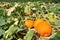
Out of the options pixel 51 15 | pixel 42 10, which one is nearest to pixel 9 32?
pixel 51 15

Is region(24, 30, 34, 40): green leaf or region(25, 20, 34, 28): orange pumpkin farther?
region(25, 20, 34, 28): orange pumpkin

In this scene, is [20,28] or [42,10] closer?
[20,28]

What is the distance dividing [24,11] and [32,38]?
18.4 inches

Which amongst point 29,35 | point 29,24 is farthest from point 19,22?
point 29,35

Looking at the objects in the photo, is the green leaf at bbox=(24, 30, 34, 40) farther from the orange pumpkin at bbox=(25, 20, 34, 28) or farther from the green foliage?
the orange pumpkin at bbox=(25, 20, 34, 28)

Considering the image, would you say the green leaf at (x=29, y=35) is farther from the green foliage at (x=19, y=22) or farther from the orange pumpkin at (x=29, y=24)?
the orange pumpkin at (x=29, y=24)

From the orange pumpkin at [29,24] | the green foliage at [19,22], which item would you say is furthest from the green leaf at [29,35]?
the orange pumpkin at [29,24]

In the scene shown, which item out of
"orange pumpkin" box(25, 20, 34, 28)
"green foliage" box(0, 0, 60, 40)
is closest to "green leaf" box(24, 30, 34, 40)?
"green foliage" box(0, 0, 60, 40)

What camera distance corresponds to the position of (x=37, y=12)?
188 centimetres

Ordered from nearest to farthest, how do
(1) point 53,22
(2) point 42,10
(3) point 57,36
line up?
(3) point 57,36
(1) point 53,22
(2) point 42,10

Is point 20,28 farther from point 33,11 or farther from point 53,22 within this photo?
point 33,11

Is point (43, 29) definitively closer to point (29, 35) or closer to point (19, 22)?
point (29, 35)

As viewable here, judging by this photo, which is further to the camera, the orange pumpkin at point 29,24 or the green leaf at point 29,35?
the orange pumpkin at point 29,24

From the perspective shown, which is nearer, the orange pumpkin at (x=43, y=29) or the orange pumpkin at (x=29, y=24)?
the orange pumpkin at (x=43, y=29)
